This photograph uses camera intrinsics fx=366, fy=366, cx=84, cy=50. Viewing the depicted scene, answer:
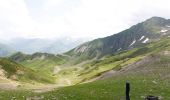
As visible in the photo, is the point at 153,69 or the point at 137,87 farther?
the point at 153,69

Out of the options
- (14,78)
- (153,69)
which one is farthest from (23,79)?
(153,69)

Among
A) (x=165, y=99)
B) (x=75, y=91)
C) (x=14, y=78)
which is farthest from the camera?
(x=14, y=78)

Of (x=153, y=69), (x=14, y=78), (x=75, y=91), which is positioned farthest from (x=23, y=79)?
(x=75, y=91)

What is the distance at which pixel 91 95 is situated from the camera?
168ft

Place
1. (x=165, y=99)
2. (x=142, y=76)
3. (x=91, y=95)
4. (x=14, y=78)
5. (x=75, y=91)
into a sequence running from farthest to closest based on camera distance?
(x=14, y=78), (x=142, y=76), (x=75, y=91), (x=91, y=95), (x=165, y=99)

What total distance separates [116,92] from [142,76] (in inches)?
656

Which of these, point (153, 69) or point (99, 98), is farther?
point (153, 69)

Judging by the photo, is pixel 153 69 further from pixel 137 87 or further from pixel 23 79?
pixel 23 79

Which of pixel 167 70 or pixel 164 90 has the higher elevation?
pixel 167 70

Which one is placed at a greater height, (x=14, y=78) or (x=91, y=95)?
(x=14, y=78)

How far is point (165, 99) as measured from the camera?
4769 centimetres

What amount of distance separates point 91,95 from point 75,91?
4967 millimetres

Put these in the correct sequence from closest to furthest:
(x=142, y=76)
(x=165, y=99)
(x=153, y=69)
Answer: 1. (x=165, y=99)
2. (x=142, y=76)
3. (x=153, y=69)

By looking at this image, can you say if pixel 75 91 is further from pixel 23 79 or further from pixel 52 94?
pixel 23 79
